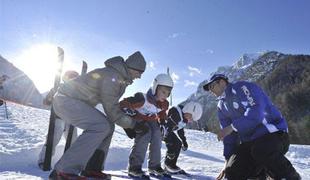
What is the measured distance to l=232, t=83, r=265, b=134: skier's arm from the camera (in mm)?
4438

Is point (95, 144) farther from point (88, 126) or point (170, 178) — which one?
point (170, 178)

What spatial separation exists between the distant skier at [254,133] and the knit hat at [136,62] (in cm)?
109

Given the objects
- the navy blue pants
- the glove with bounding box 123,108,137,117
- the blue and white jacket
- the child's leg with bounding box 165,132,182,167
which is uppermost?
the blue and white jacket

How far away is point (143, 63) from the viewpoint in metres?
5.04

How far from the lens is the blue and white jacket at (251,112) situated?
4457 mm

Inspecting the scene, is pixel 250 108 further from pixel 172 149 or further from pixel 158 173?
pixel 172 149

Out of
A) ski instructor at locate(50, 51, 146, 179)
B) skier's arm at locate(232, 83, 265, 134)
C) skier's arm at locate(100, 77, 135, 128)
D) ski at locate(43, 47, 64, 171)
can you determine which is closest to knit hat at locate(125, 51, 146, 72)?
ski instructor at locate(50, 51, 146, 179)

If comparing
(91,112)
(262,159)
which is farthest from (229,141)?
(91,112)

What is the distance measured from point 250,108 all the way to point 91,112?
1970mm

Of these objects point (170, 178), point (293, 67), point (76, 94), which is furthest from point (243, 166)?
point (293, 67)

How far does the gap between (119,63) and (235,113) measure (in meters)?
1.71

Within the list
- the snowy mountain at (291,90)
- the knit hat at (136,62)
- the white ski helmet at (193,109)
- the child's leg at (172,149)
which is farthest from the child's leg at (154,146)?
the snowy mountain at (291,90)

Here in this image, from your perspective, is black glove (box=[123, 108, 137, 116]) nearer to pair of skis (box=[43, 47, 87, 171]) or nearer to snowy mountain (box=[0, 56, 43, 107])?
pair of skis (box=[43, 47, 87, 171])

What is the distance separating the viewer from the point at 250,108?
4.47m
